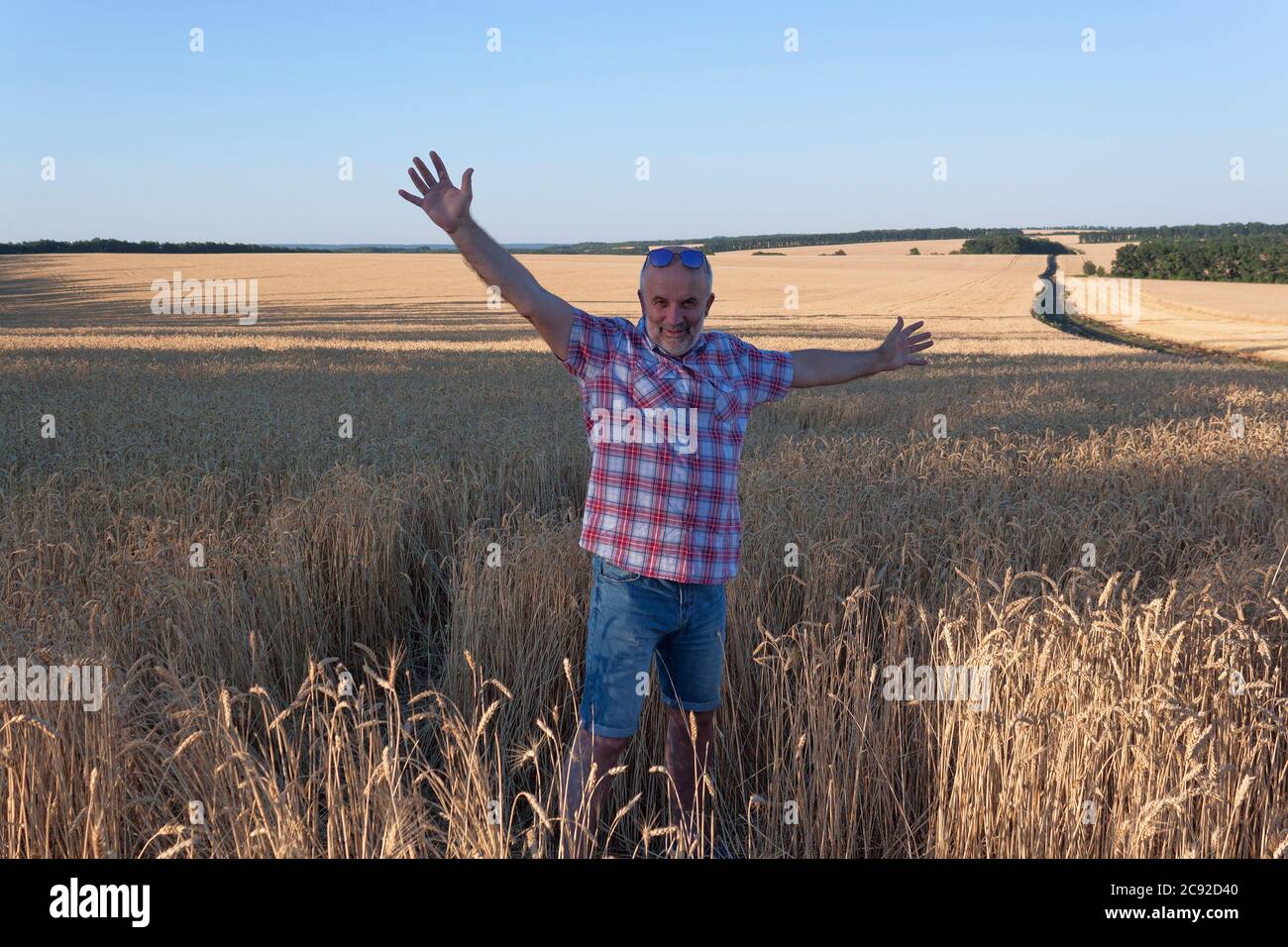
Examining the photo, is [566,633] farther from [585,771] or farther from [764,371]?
[764,371]

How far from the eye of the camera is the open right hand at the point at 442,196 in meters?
2.67

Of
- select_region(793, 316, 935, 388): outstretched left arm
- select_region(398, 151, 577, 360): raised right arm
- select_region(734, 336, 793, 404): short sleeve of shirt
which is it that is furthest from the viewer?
select_region(793, 316, 935, 388): outstretched left arm

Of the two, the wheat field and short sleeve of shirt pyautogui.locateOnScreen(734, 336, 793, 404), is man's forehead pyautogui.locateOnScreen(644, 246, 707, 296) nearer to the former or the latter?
short sleeve of shirt pyautogui.locateOnScreen(734, 336, 793, 404)

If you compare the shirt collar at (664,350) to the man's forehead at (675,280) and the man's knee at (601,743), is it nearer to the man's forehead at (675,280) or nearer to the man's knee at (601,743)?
the man's forehead at (675,280)

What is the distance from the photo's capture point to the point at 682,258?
8.84 feet

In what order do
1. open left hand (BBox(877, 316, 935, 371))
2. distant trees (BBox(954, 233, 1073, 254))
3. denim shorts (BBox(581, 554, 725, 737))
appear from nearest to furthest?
denim shorts (BBox(581, 554, 725, 737))
open left hand (BBox(877, 316, 935, 371))
distant trees (BBox(954, 233, 1073, 254))

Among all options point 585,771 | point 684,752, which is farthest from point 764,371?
point 585,771

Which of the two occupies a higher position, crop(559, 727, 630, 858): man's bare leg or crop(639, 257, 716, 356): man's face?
→ crop(639, 257, 716, 356): man's face

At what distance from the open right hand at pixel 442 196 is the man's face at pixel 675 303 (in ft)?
1.78

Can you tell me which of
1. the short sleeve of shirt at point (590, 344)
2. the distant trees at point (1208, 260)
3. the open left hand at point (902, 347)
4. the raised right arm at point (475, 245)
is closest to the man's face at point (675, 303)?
the short sleeve of shirt at point (590, 344)

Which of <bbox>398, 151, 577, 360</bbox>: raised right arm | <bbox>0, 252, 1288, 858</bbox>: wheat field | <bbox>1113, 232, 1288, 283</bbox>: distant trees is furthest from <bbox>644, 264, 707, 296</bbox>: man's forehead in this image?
<bbox>1113, 232, 1288, 283</bbox>: distant trees

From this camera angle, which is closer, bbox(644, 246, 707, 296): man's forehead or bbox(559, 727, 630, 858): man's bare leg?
bbox(644, 246, 707, 296): man's forehead

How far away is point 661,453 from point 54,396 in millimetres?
11243

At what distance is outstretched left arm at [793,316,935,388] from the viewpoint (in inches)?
125
